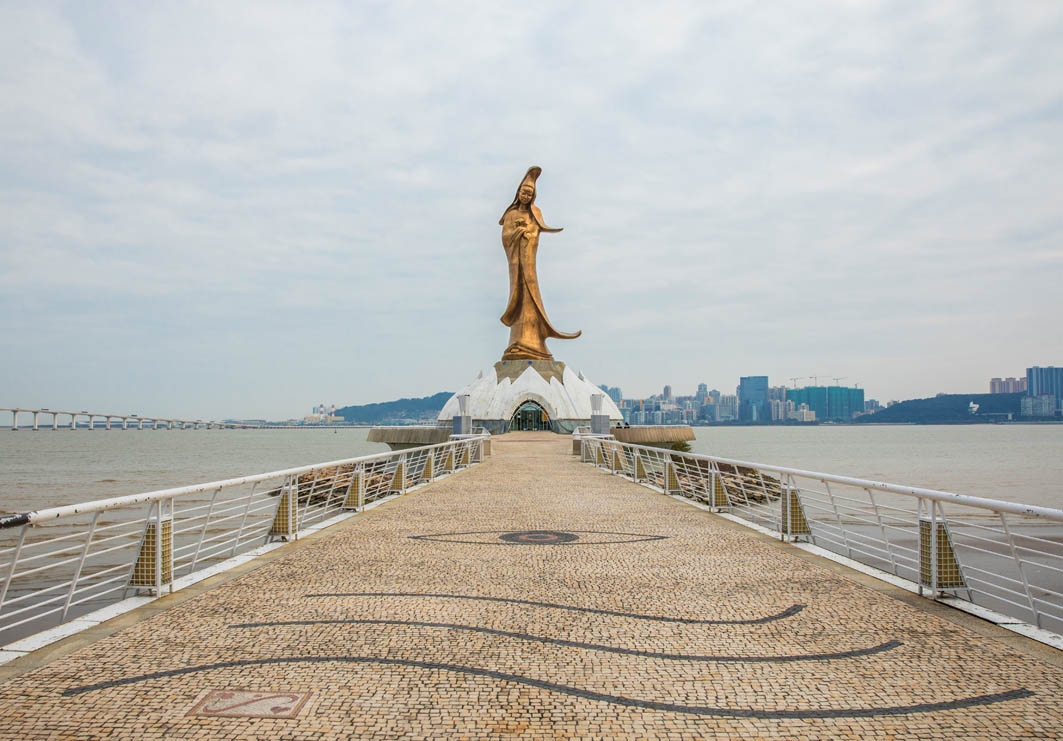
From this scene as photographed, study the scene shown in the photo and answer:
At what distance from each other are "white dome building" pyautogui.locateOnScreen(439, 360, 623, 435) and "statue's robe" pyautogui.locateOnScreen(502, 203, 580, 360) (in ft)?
3.41

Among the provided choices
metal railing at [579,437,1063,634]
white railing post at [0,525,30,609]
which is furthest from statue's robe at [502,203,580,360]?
white railing post at [0,525,30,609]

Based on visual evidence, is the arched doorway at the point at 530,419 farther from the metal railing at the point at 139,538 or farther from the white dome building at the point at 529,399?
the metal railing at the point at 139,538

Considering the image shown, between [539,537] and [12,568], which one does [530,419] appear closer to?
[539,537]

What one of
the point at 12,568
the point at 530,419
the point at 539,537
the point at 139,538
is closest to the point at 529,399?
the point at 530,419

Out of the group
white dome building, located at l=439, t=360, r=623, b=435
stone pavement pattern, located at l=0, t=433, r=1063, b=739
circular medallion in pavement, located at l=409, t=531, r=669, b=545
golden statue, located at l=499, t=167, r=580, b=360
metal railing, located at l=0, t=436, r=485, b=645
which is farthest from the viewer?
golden statue, located at l=499, t=167, r=580, b=360

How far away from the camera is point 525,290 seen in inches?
1761

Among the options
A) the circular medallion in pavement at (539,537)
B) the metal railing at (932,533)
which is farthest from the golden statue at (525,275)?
the circular medallion in pavement at (539,537)

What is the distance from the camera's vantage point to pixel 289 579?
20.2ft

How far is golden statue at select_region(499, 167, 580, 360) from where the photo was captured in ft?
144

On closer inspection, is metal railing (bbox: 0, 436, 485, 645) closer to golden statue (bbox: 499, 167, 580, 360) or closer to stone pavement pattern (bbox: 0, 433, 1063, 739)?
stone pavement pattern (bbox: 0, 433, 1063, 739)

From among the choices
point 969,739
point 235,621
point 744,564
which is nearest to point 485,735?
point 969,739

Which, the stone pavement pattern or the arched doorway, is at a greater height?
the arched doorway

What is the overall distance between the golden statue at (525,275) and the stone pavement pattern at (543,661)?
1489 inches

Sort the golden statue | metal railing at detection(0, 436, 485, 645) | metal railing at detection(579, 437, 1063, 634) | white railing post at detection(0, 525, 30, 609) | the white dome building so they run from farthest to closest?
the golden statue → the white dome building → metal railing at detection(579, 437, 1063, 634) → metal railing at detection(0, 436, 485, 645) → white railing post at detection(0, 525, 30, 609)
